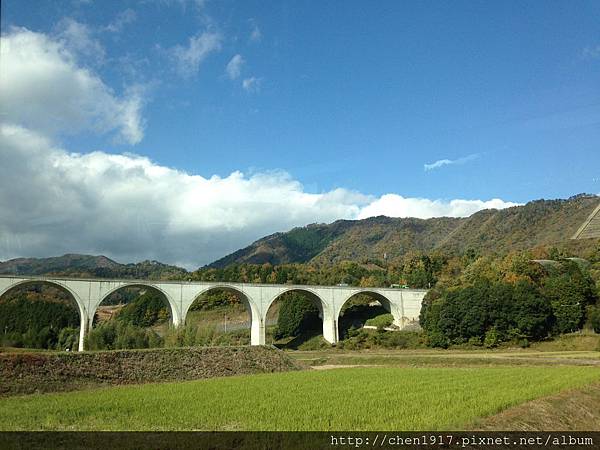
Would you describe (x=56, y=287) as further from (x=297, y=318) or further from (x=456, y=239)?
(x=456, y=239)

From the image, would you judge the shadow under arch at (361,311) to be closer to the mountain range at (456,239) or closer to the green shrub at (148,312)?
the mountain range at (456,239)

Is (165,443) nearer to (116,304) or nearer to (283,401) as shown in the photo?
(283,401)

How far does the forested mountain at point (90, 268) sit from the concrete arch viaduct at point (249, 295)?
42.2 m

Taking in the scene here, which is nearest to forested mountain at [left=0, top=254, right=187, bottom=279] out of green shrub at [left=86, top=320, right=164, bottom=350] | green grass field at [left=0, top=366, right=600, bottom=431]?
green shrub at [left=86, top=320, right=164, bottom=350]

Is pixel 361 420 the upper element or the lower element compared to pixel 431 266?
lower

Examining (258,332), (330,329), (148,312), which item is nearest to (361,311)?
(330,329)

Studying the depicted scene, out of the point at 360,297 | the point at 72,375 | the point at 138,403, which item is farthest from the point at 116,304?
the point at 138,403

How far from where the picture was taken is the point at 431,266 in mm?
77062

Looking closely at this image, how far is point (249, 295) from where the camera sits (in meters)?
48.1

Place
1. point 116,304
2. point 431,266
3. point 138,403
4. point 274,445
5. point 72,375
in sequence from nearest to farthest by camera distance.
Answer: point 274,445 → point 138,403 → point 72,375 → point 431,266 → point 116,304

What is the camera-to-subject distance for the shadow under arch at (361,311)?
58062 millimetres

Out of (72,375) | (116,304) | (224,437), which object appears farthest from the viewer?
(116,304)

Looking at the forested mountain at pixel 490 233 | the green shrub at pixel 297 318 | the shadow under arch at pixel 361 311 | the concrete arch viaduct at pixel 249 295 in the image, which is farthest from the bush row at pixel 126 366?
the forested mountain at pixel 490 233

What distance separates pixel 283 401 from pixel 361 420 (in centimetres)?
334
